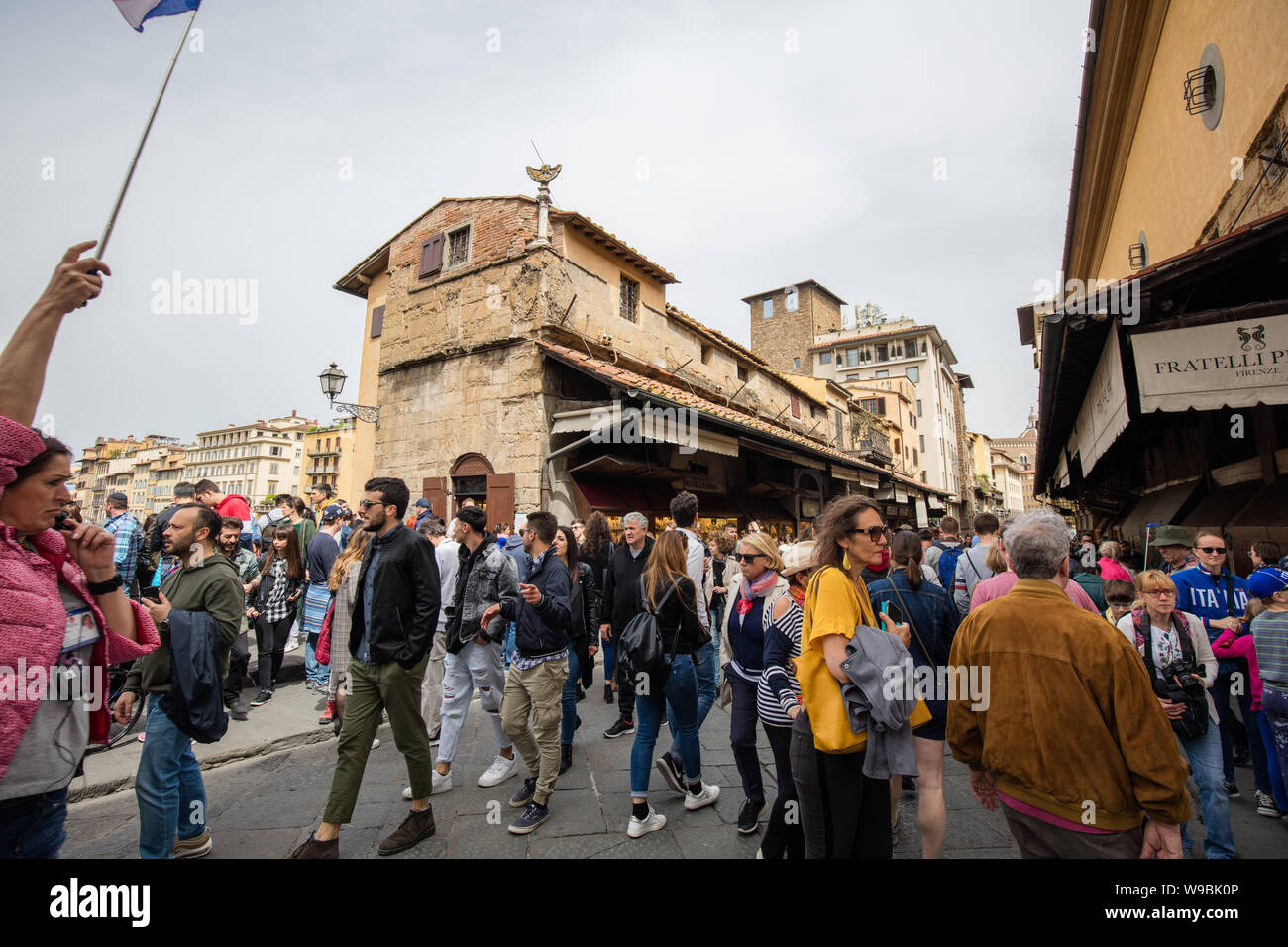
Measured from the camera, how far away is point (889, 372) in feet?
147

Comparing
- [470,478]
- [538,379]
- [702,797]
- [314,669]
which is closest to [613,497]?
[538,379]

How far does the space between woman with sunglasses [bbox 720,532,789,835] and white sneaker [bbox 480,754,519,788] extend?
1.76 metres

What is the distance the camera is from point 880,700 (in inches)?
83.0

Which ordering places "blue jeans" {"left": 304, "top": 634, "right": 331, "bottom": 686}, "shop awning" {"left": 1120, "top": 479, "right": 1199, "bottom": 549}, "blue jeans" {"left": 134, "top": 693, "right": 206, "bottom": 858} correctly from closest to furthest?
"blue jeans" {"left": 134, "top": 693, "right": 206, "bottom": 858}, "blue jeans" {"left": 304, "top": 634, "right": 331, "bottom": 686}, "shop awning" {"left": 1120, "top": 479, "right": 1199, "bottom": 549}

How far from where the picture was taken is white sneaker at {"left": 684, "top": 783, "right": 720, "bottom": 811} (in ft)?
11.7

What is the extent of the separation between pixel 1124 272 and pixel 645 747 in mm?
12252

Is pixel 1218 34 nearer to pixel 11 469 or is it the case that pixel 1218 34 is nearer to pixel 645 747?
pixel 645 747

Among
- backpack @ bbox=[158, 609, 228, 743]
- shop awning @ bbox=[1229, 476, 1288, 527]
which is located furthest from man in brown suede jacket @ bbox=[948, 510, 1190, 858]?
shop awning @ bbox=[1229, 476, 1288, 527]

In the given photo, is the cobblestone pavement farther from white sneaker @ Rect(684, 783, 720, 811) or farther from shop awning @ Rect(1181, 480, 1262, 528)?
shop awning @ Rect(1181, 480, 1262, 528)

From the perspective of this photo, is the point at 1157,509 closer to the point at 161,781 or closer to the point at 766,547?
the point at 766,547

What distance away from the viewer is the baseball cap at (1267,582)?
3.41 m

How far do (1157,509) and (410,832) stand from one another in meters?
11.9

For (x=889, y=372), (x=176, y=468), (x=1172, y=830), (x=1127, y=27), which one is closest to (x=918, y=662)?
(x=1172, y=830)

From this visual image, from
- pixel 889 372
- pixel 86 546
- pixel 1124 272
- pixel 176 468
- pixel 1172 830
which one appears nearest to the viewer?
pixel 1172 830
